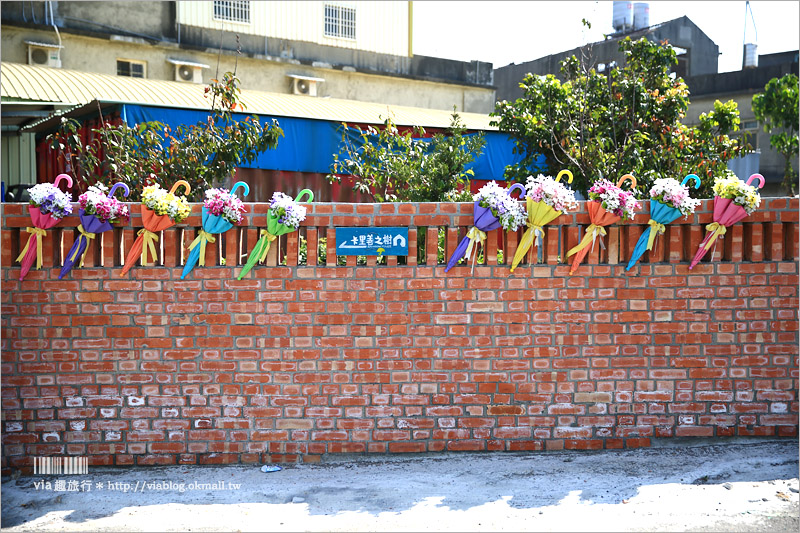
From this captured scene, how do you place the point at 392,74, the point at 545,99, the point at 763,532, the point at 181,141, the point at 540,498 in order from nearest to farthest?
1. the point at 763,532
2. the point at 540,498
3. the point at 181,141
4. the point at 545,99
5. the point at 392,74

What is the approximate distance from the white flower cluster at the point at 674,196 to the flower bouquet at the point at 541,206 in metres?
0.68

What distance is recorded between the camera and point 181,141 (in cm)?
800

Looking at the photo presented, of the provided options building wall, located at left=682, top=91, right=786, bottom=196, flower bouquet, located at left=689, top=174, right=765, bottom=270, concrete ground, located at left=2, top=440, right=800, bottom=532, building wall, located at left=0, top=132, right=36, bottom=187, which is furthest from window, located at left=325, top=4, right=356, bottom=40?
concrete ground, located at left=2, top=440, right=800, bottom=532

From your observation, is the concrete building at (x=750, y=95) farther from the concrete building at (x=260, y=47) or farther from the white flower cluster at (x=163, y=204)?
the white flower cluster at (x=163, y=204)

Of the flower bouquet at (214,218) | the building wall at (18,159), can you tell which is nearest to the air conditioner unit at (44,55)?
the building wall at (18,159)

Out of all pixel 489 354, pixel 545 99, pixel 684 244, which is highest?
pixel 545 99

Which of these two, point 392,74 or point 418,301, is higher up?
point 392,74

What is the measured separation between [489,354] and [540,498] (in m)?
1.28

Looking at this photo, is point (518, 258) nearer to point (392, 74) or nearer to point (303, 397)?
point (303, 397)

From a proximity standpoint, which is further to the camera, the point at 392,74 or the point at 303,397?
the point at 392,74

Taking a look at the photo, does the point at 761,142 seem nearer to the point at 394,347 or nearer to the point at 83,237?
the point at 394,347

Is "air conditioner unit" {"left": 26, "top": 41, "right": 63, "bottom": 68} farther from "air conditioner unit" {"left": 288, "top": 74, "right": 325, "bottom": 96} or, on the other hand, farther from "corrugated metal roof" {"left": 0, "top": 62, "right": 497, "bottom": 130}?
"air conditioner unit" {"left": 288, "top": 74, "right": 325, "bottom": 96}

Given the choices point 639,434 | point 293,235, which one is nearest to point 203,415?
point 293,235

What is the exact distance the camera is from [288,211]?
5945 millimetres
